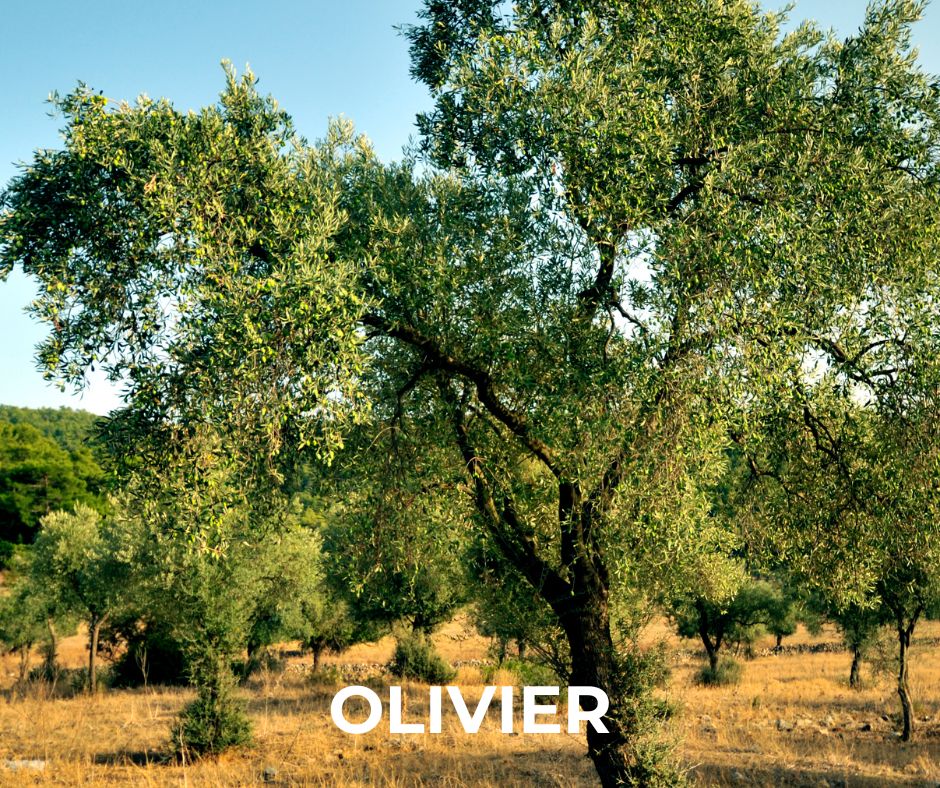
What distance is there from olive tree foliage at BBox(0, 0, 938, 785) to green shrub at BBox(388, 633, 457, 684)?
24675 mm

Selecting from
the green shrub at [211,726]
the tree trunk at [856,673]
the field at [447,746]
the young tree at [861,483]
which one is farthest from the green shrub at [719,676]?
the young tree at [861,483]

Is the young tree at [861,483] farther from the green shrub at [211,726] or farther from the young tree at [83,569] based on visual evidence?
the young tree at [83,569]

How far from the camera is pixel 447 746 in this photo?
745 inches

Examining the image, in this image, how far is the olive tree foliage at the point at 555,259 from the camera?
26.3 feet

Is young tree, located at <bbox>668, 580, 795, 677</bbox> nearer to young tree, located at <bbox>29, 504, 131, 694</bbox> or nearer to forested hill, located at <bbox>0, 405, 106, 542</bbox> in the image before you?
young tree, located at <bbox>29, 504, 131, 694</bbox>

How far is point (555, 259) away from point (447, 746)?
1419cm

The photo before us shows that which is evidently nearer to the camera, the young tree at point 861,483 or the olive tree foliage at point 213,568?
the olive tree foliage at point 213,568

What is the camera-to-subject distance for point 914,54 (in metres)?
10.0

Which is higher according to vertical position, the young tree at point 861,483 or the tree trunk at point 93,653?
the young tree at point 861,483

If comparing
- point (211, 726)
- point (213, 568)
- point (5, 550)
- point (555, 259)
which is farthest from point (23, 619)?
point (5, 550)

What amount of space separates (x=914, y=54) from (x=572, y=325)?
19.6 feet

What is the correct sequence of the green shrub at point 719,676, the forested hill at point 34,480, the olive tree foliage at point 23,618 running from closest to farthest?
the green shrub at point 719,676 < the olive tree foliage at point 23,618 < the forested hill at point 34,480

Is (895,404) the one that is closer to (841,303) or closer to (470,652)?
(841,303)

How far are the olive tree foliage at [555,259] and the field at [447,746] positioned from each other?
5.08 m
